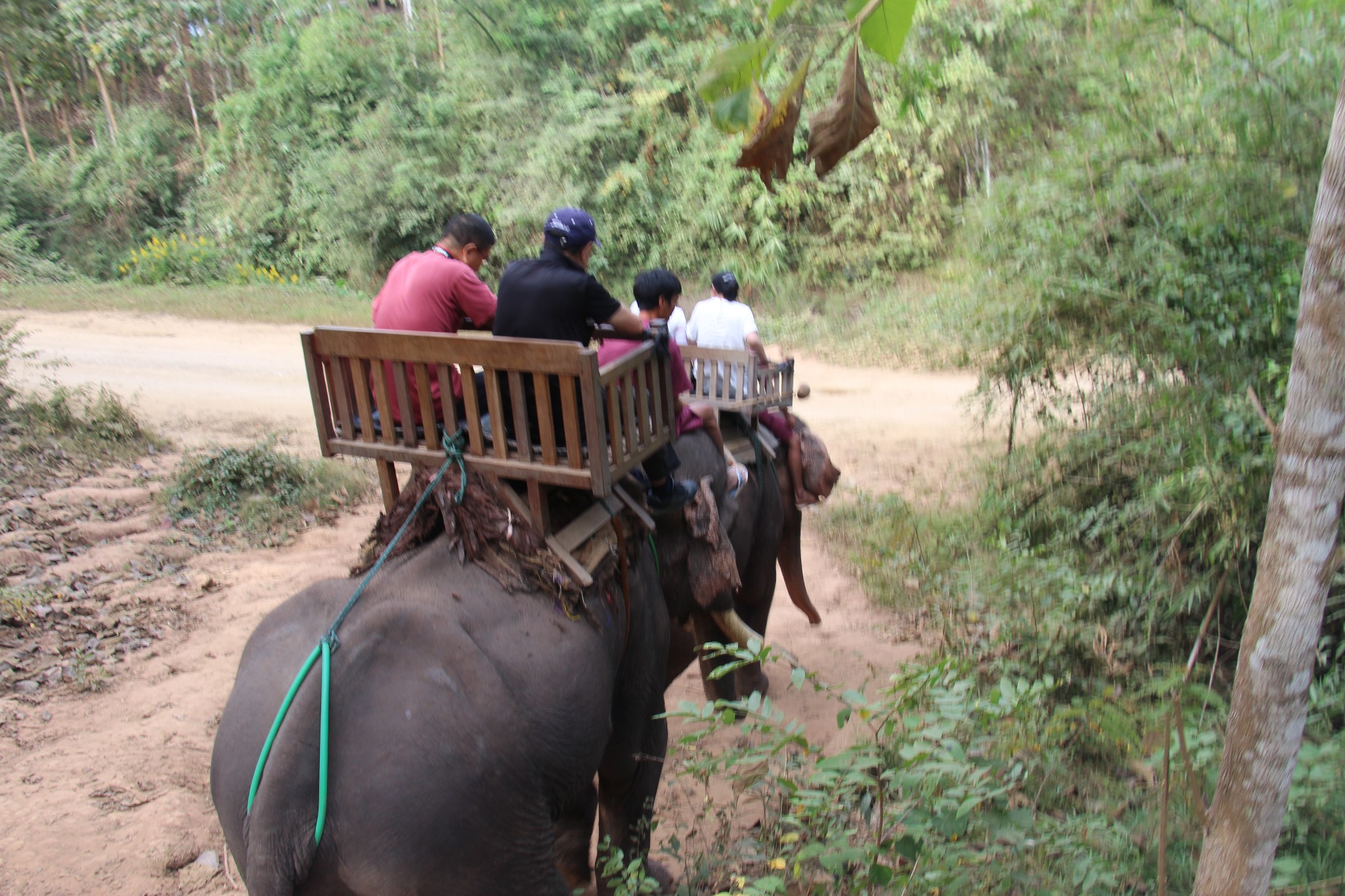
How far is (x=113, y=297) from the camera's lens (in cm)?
1728

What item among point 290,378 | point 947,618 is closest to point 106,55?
point 290,378

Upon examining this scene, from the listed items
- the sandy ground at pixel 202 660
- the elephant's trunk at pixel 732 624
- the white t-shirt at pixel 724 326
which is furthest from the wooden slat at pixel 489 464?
the white t-shirt at pixel 724 326

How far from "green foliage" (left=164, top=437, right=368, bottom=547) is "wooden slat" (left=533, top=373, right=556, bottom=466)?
514cm

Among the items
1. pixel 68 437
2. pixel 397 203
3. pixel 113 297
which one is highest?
pixel 397 203

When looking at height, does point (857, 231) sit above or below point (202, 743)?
above

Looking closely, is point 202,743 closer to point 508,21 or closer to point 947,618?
point 947,618

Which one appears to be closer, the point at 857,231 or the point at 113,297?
the point at 857,231

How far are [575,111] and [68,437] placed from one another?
11.7 m

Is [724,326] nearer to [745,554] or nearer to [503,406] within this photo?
[745,554]

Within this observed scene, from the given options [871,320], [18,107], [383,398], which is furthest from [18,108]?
[383,398]

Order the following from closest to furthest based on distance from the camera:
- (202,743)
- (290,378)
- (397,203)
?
(202,743), (290,378), (397,203)

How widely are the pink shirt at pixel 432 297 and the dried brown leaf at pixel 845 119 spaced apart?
6.47ft

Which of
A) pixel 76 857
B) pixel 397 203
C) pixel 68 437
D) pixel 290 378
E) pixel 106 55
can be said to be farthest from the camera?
pixel 106 55

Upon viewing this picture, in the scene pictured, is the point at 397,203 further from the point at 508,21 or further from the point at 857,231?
the point at 857,231
